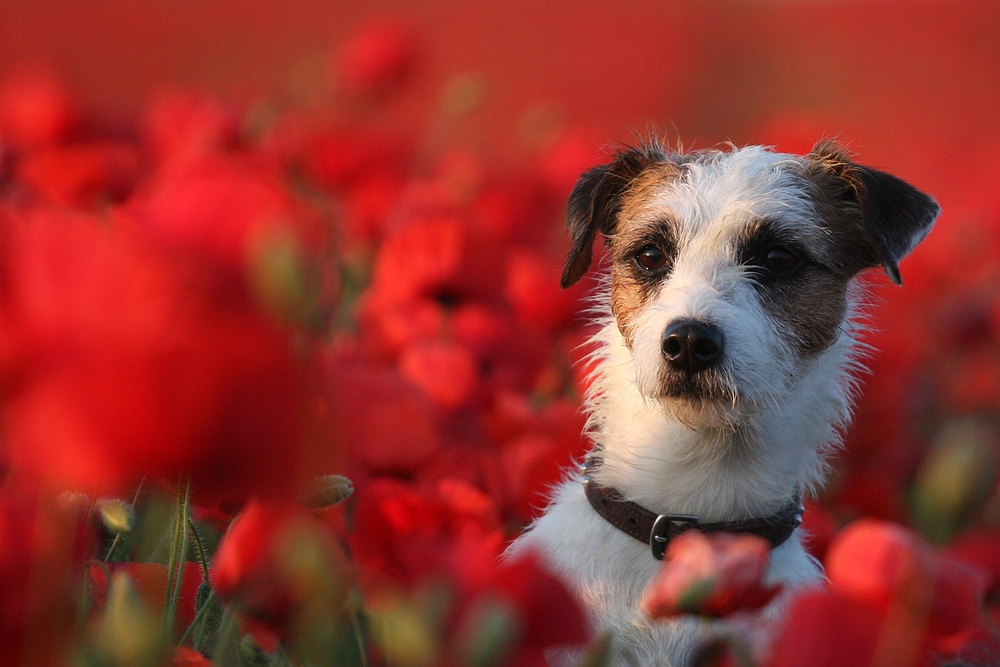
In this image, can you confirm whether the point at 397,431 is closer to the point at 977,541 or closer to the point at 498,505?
the point at 498,505

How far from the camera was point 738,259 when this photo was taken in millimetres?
2191

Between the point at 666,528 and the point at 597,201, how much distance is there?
2.86 feet

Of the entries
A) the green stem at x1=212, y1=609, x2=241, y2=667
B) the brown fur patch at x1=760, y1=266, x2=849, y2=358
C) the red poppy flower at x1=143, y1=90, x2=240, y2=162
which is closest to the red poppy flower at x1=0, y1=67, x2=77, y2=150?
the red poppy flower at x1=143, y1=90, x2=240, y2=162

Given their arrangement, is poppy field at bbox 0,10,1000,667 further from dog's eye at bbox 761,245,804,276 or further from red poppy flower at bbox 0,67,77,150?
red poppy flower at bbox 0,67,77,150

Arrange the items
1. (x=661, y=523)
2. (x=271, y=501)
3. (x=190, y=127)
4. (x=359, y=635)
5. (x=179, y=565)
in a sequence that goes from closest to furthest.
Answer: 1. (x=271, y=501)
2. (x=359, y=635)
3. (x=179, y=565)
4. (x=661, y=523)
5. (x=190, y=127)

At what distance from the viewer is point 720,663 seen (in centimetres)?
101

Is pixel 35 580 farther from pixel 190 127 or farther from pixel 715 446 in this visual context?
pixel 190 127

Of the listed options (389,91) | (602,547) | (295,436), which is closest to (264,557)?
(295,436)

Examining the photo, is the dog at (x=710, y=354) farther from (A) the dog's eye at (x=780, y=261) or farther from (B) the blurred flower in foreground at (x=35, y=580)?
(B) the blurred flower in foreground at (x=35, y=580)

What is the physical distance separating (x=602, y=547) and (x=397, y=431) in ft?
1.55

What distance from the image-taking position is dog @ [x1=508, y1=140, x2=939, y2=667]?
1.89 m

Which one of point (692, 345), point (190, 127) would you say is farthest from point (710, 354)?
point (190, 127)

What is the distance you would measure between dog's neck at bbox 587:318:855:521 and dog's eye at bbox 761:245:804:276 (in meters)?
0.21

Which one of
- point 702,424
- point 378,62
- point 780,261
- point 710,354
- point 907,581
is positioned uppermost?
point 378,62
